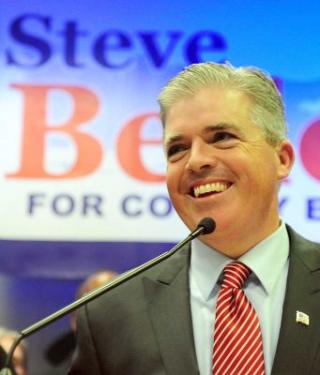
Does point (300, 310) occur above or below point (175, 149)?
below

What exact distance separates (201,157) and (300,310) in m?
0.33

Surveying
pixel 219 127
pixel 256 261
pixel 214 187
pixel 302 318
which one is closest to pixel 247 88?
pixel 219 127

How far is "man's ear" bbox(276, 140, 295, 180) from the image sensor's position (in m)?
1.38

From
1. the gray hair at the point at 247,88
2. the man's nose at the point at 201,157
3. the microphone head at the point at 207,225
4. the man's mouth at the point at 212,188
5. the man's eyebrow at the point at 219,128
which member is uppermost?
the gray hair at the point at 247,88

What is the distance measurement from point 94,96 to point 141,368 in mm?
1330

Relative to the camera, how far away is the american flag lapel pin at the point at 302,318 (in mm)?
1238

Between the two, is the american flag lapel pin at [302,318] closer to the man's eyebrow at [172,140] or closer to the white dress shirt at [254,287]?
the white dress shirt at [254,287]

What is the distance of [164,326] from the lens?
4.31ft

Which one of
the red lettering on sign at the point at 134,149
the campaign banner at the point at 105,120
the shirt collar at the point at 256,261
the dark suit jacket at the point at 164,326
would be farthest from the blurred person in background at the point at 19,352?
the shirt collar at the point at 256,261

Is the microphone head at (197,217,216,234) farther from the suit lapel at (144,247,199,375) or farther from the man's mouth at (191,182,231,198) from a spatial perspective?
the suit lapel at (144,247,199,375)

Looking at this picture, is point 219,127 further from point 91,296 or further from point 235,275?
point 91,296

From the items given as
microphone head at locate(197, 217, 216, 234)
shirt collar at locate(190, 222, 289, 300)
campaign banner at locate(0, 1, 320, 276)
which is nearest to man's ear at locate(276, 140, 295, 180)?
shirt collar at locate(190, 222, 289, 300)

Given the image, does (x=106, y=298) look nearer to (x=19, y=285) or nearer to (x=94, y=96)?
(x=19, y=285)

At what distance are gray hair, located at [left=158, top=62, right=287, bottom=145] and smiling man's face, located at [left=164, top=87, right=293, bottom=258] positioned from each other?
1 cm
